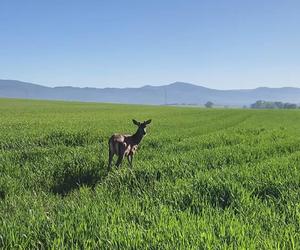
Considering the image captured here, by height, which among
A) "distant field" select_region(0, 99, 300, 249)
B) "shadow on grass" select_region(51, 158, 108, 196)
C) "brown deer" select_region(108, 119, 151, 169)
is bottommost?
"shadow on grass" select_region(51, 158, 108, 196)

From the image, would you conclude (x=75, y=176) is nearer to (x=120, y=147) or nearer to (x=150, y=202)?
(x=120, y=147)

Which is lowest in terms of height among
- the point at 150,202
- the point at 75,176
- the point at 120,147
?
the point at 75,176

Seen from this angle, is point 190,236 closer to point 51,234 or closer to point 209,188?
point 51,234

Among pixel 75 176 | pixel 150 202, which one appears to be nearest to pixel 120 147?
pixel 75 176

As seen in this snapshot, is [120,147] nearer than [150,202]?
No

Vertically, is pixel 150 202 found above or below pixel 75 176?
above

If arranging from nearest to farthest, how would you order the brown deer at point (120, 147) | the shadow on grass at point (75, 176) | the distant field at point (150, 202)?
the distant field at point (150, 202)
the shadow on grass at point (75, 176)
the brown deer at point (120, 147)

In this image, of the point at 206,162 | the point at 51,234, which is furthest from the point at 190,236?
the point at 206,162

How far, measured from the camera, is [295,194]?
8.01m

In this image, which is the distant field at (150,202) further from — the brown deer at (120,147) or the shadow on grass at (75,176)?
the brown deer at (120,147)

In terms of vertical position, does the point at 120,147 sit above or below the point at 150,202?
above

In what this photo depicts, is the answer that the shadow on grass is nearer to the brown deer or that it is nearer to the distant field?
the distant field

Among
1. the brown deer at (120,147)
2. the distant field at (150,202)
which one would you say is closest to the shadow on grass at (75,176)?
the distant field at (150,202)

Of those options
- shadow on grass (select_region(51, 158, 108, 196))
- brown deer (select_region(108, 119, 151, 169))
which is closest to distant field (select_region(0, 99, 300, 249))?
shadow on grass (select_region(51, 158, 108, 196))
